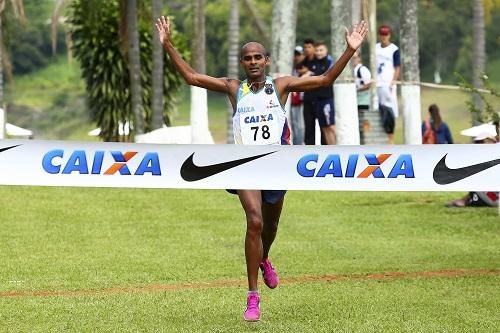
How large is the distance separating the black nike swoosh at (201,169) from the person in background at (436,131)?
14231 mm

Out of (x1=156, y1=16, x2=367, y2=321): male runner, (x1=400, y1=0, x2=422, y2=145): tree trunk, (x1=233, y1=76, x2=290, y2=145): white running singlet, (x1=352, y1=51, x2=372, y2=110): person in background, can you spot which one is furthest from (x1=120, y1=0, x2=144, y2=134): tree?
(x1=233, y1=76, x2=290, y2=145): white running singlet

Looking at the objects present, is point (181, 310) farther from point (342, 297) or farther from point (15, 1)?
point (15, 1)

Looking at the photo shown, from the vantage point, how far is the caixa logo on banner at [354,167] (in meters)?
11.3

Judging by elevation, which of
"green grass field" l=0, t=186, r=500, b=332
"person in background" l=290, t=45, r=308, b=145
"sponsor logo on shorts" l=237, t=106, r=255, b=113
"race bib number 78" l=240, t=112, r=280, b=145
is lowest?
"green grass field" l=0, t=186, r=500, b=332

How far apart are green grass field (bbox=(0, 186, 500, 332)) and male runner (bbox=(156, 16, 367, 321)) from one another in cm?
65

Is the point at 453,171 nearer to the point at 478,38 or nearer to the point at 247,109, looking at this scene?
the point at 247,109

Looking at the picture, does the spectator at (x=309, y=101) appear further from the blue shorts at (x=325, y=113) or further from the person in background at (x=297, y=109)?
the person in background at (x=297, y=109)

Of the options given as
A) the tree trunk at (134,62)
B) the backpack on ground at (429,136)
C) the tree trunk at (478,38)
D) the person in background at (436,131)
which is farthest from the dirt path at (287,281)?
the tree trunk at (478,38)

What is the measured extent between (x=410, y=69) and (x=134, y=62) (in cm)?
561

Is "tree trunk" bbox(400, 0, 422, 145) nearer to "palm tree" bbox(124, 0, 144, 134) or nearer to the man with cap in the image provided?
the man with cap

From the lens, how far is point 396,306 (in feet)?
40.3

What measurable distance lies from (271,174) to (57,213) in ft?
27.8

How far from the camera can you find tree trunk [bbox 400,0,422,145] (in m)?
26.6

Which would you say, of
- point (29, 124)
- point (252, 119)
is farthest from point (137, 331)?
point (29, 124)
